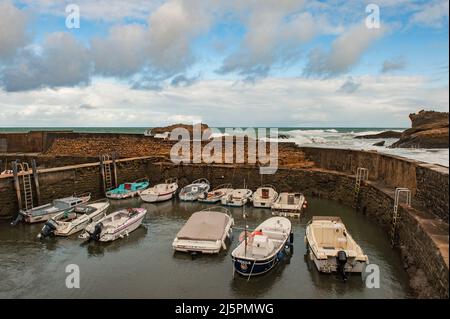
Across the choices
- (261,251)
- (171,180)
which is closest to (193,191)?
(171,180)

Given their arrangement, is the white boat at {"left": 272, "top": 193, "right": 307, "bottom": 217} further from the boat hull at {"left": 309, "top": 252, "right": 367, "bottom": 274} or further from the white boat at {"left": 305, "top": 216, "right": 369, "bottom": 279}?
the boat hull at {"left": 309, "top": 252, "right": 367, "bottom": 274}

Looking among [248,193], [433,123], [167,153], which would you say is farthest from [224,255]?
[433,123]

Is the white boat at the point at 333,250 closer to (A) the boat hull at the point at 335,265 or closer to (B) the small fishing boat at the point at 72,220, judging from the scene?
(A) the boat hull at the point at 335,265

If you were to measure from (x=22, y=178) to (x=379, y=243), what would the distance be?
17.5 m

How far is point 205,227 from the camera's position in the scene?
42.1 ft

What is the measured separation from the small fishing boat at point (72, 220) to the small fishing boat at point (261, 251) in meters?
7.71

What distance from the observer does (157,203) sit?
20.5 metres

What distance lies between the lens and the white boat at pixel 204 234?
11.9m

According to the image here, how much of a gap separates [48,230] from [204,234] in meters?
6.78

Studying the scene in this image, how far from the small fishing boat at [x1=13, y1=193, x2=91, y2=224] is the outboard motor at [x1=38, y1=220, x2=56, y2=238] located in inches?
92.1

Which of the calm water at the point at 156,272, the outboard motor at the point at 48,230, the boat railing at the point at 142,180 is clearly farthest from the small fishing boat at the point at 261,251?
the boat railing at the point at 142,180

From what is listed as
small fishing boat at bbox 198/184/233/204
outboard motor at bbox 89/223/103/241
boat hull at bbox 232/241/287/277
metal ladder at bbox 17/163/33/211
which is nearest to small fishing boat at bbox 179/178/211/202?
small fishing boat at bbox 198/184/233/204
